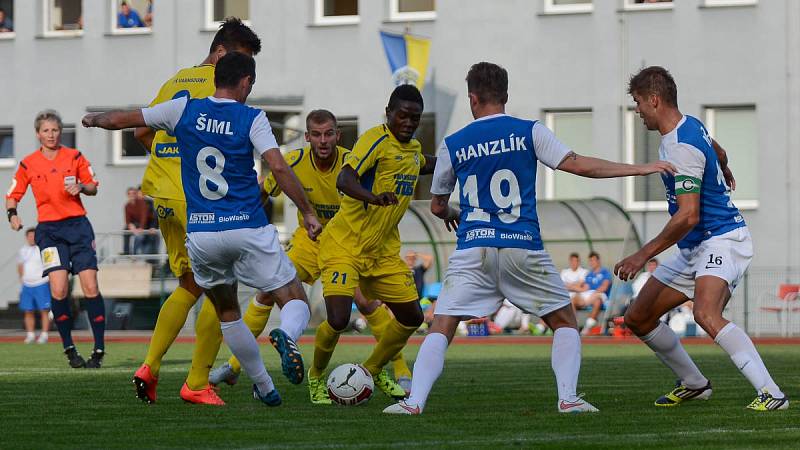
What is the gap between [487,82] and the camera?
9.43 meters

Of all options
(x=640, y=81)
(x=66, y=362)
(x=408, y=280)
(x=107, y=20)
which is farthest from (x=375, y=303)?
(x=107, y=20)

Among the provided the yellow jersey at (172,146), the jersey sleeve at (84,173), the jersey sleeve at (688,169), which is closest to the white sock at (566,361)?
the jersey sleeve at (688,169)

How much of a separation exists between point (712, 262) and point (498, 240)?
153cm

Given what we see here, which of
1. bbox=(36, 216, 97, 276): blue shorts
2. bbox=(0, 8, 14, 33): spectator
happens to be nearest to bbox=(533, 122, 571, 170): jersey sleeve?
bbox=(36, 216, 97, 276): blue shorts

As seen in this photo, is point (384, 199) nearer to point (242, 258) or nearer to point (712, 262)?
point (242, 258)

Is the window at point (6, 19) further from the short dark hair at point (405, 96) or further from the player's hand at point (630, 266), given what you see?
the player's hand at point (630, 266)

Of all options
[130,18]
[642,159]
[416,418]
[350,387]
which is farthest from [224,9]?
[416,418]

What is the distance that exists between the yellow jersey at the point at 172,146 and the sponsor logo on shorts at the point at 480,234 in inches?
85.3

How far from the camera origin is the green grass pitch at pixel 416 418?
7988 mm

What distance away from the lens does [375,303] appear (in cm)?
1195

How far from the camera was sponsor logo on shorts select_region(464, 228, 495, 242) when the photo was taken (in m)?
9.42

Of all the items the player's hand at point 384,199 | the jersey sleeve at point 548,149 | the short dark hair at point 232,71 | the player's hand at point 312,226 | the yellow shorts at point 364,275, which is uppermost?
the short dark hair at point 232,71

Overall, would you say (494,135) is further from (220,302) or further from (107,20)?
(107,20)

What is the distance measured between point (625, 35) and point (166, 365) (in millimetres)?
18859
